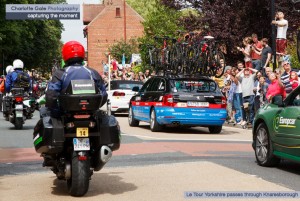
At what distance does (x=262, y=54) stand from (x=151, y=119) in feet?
16.0

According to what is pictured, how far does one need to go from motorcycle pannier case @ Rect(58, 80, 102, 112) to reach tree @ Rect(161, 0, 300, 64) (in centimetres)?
2392

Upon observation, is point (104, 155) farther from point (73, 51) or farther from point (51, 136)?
point (73, 51)

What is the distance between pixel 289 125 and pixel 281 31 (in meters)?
12.0

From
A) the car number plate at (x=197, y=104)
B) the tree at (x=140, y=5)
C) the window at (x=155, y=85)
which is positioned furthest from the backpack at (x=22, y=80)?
the tree at (x=140, y=5)

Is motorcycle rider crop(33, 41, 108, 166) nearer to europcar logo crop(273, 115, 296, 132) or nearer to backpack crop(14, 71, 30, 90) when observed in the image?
europcar logo crop(273, 115, 296, 132)

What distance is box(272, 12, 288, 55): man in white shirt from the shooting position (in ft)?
70.2

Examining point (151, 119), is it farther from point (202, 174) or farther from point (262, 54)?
point (202, 174)

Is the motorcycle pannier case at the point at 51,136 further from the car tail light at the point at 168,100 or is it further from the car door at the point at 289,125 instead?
the car tail light at the point at 168,100

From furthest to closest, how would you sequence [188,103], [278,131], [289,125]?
[188,103] → [278,131] → [289,125]

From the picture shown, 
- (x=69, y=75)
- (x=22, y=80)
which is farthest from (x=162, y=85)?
(x=69, y=75)

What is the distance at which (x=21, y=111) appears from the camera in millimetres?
19984

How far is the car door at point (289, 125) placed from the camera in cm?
1018

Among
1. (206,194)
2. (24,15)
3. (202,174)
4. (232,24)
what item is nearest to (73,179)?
(206,194)

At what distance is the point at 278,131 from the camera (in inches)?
422
